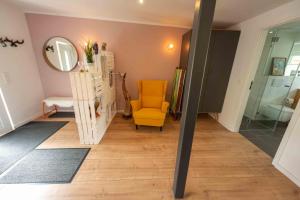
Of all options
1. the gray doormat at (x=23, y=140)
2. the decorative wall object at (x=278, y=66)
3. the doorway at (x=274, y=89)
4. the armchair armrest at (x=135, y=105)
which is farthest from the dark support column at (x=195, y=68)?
the decorative wall object at (x=278, y=66)

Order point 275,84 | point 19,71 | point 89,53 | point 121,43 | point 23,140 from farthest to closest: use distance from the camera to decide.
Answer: point 121,43, point 275,84, point 19,71, point 23,140, point 89,53

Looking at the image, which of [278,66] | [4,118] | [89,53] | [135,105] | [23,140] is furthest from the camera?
[278,66]

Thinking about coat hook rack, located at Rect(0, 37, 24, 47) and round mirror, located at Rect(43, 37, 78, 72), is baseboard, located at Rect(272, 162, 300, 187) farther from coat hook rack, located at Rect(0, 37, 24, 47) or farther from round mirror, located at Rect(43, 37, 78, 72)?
coat hook rack, located at Rect(0, 37, 24, 47)

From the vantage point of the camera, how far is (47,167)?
171cm

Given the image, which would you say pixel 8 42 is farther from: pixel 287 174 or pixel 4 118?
pixel 287 174

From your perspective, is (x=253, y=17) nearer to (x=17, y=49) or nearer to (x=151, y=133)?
(x=151, y=133)

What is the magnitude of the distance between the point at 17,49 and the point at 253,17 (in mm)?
4784

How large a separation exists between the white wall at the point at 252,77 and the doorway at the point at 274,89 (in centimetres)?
35

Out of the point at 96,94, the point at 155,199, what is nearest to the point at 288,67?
the point at 155,199

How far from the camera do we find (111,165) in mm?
1792

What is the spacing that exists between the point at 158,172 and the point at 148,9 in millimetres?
2764

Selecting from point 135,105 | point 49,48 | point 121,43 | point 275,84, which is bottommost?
point 135,105

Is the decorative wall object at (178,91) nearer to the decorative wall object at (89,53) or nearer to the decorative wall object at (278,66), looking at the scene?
the decorative wall object at (89,53)

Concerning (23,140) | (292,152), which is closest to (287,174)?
(292,152)
